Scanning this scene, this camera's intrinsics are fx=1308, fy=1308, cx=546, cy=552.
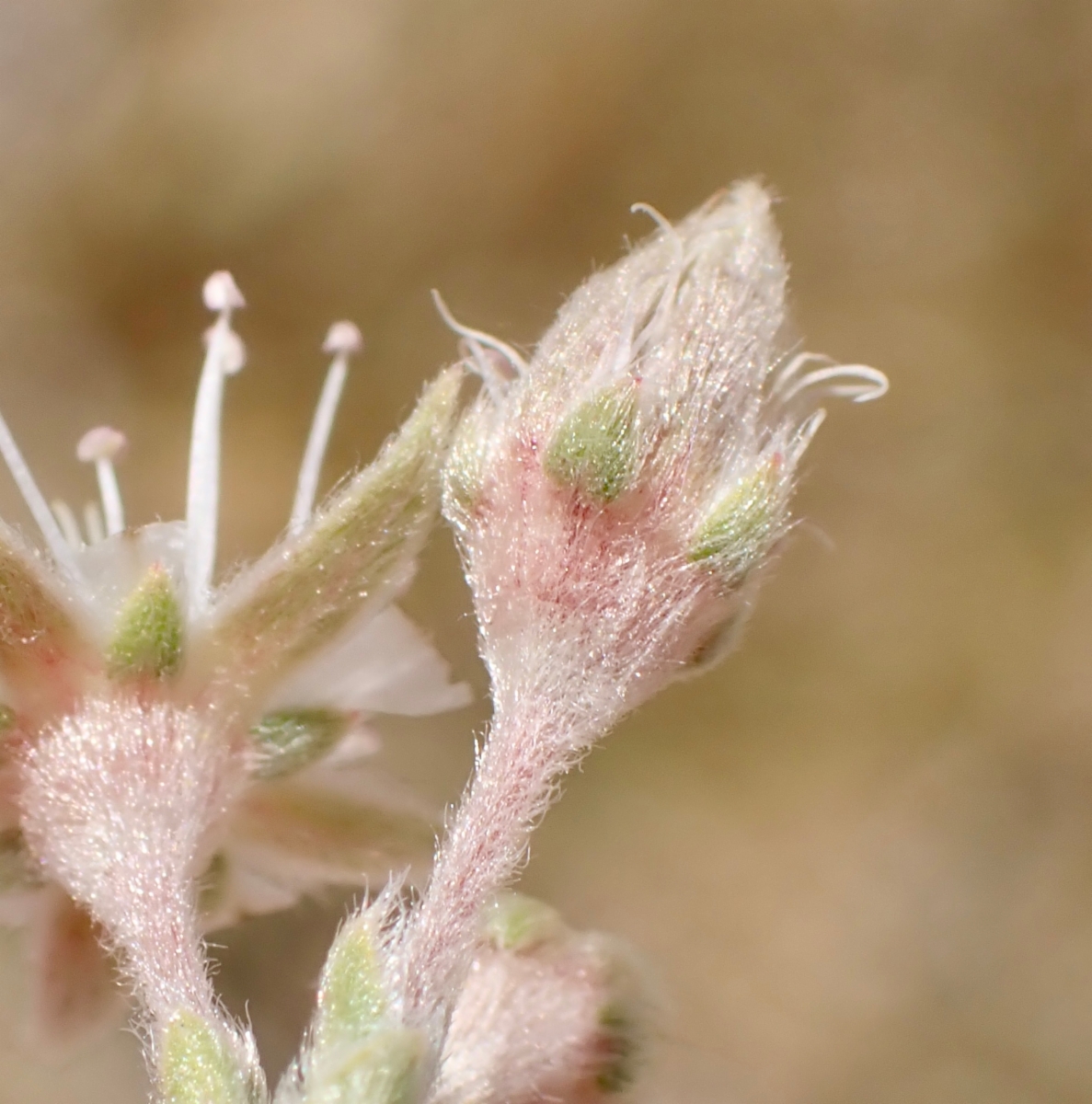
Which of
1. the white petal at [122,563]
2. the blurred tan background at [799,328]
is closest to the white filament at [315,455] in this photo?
the white petal at [122,563]

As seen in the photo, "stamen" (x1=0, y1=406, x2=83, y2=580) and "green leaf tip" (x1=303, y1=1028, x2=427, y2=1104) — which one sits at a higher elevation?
"stamen" (x1=0, y1=406, x2=83, y2=580)

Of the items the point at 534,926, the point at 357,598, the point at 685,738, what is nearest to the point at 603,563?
the point at 357,598

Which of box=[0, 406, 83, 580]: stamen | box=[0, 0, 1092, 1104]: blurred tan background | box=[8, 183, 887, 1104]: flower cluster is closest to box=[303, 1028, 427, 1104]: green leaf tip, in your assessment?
box=[8, 183, 887, 1104]: flower cluster

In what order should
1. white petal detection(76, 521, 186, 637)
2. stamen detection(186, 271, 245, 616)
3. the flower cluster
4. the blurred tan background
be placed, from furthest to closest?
the blurred tan background, stamen detection(186, 271, 245, 616), white petal detection(76, 521, 186, 637), the flower cluster

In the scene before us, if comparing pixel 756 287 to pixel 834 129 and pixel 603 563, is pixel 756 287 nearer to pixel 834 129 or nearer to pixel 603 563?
pixel 603 563

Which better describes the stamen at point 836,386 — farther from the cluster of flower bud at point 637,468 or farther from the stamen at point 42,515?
the stamen at point 42,515

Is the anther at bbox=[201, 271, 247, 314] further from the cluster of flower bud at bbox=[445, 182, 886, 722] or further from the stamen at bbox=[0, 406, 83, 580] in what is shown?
the cluster of flower bud at bbox=[445, 182, 886, 722]
